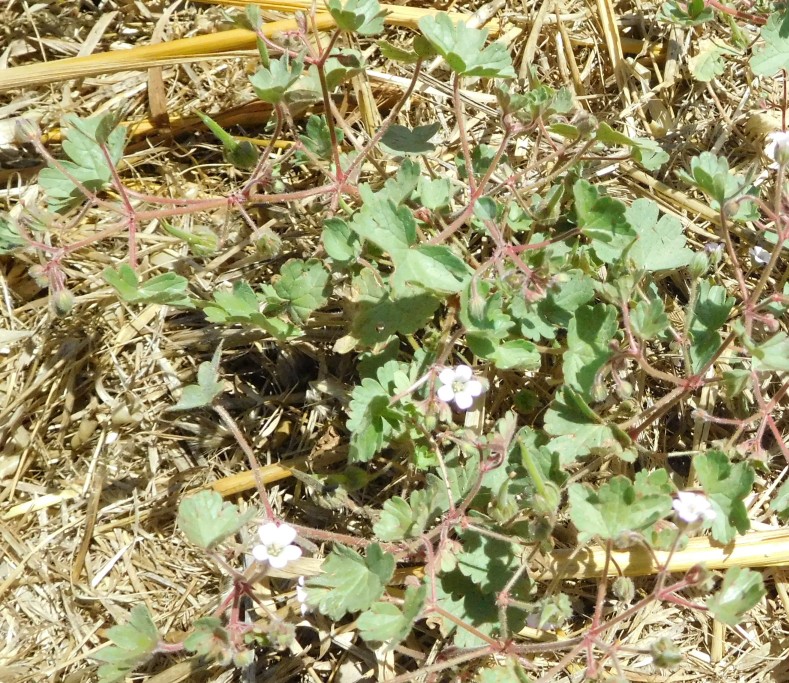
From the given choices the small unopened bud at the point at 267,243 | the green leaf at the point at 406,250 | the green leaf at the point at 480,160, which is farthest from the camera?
the green leaf at the point at 480,160

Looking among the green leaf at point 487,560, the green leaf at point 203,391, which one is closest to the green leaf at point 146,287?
the green leaf at point 203,391

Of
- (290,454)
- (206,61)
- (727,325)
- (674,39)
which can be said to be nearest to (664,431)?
(727,325)

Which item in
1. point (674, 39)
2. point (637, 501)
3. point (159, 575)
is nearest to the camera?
point (637, 501)

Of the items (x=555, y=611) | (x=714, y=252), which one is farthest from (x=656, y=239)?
(x=555, y=611)

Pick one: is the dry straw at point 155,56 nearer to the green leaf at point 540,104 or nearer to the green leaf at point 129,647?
the green leaf at point 540,104

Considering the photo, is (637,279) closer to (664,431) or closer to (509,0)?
(664,431)

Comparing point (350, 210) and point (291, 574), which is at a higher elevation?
point (350, 210)
